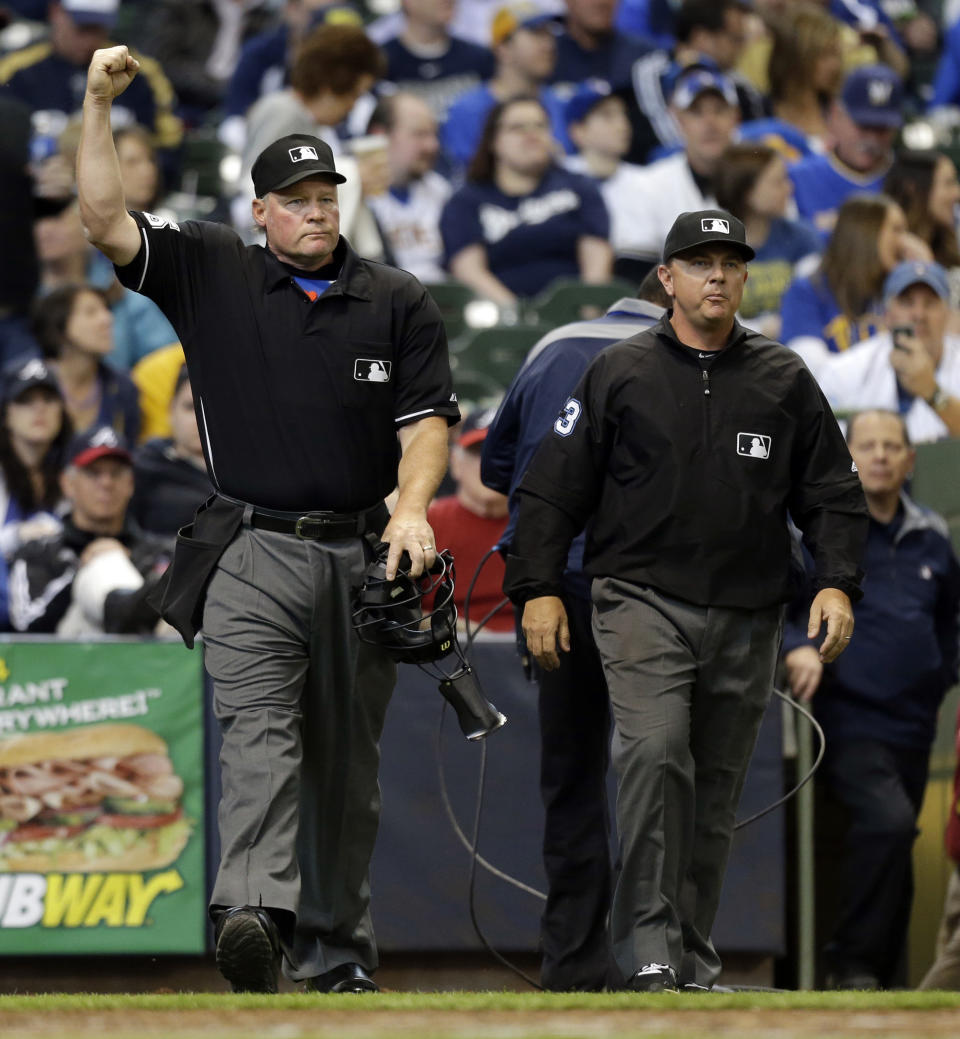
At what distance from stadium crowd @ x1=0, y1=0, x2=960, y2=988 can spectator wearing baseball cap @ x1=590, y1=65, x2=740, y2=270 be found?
17 millimetres

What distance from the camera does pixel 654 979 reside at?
535 cm

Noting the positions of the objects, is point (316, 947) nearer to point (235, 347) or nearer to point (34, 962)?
point (235, 347)

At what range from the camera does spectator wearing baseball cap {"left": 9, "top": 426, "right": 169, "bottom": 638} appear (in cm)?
768

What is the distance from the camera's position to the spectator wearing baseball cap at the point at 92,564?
7.68 m

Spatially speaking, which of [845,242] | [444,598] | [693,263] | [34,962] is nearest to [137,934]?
[34,962]

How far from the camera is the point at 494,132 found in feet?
37.6

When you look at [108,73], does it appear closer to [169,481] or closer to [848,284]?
[169,481]

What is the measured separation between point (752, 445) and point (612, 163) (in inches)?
288

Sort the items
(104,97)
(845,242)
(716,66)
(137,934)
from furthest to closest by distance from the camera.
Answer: (716,66)
(845,242)
(137,934)
(104,97)

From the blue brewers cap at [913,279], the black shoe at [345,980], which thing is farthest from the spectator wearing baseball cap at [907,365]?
the black shoe at [345,980]

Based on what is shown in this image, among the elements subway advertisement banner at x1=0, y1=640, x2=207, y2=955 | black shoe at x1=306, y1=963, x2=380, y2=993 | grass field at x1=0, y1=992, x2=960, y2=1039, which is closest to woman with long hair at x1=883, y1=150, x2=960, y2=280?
subway advertisement banner at x1=0, y1=640, x2=207, y2=955

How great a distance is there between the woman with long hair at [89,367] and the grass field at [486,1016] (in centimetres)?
491

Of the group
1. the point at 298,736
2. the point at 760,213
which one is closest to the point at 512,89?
the point at 760,213

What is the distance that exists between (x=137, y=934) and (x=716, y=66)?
26.8 feet
